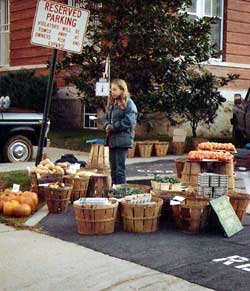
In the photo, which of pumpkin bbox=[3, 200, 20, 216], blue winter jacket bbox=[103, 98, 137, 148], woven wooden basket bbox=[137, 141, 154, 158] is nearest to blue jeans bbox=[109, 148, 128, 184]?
blue winter jacket bbox=[103, 98, 137, 148]

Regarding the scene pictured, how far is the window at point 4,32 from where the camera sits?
24516mm

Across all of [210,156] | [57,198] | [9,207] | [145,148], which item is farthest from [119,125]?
[145,148]

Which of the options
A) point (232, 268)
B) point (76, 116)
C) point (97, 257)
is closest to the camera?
point (232, 268)

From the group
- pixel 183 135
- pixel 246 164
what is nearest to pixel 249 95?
pixel 183 135

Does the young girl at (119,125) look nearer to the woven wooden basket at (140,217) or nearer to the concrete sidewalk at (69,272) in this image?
the woven wooden basket at (140,217)

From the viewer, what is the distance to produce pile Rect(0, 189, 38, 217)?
790 centimetres

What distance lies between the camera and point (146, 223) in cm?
692

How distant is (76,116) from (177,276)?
1560 cm

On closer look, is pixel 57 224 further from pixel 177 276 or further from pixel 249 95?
pixel 249 95

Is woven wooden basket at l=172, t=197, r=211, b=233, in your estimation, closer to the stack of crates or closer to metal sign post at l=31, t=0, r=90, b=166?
the stack of crates

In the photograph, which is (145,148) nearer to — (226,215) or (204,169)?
(204,169)

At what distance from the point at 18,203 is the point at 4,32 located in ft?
59.0

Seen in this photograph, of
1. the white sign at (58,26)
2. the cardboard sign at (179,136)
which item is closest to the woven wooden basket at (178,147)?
the cardboard sign at (179,136)

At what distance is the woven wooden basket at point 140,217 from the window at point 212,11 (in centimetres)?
1477
